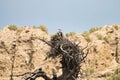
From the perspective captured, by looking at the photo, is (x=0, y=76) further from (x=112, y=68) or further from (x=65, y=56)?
(x=65, y=56)

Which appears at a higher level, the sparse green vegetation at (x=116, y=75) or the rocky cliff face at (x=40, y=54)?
the rocky cliff face at (x=40, y=54)

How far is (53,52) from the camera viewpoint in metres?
23.2

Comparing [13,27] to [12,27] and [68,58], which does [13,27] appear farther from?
[68,58]

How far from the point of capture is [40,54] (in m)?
45.4

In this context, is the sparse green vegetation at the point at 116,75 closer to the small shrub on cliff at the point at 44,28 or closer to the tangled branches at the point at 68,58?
the small shrub on cliff at the point at 44,28

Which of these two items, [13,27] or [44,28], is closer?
[13,27]

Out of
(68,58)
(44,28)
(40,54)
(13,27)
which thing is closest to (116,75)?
(40,54)

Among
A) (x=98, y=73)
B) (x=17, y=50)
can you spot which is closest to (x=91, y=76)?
(x=98, y=73)

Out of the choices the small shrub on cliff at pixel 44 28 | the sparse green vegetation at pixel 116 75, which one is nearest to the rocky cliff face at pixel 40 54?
the sparse green vegetation at pixel 116 75

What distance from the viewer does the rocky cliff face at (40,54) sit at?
143 feet

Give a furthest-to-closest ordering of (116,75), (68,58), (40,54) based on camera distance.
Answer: (40,54)
(116,75)
(68,58)

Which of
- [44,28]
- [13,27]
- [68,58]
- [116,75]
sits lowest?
[116,75]

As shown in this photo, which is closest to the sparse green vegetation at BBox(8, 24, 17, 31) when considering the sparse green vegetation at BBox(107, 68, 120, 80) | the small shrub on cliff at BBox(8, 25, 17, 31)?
the small shrub on cliff at BBox(8, 25, 17, 31)

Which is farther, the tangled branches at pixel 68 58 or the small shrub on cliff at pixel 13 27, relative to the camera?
the small shrub on cliff at pixel 13 27
